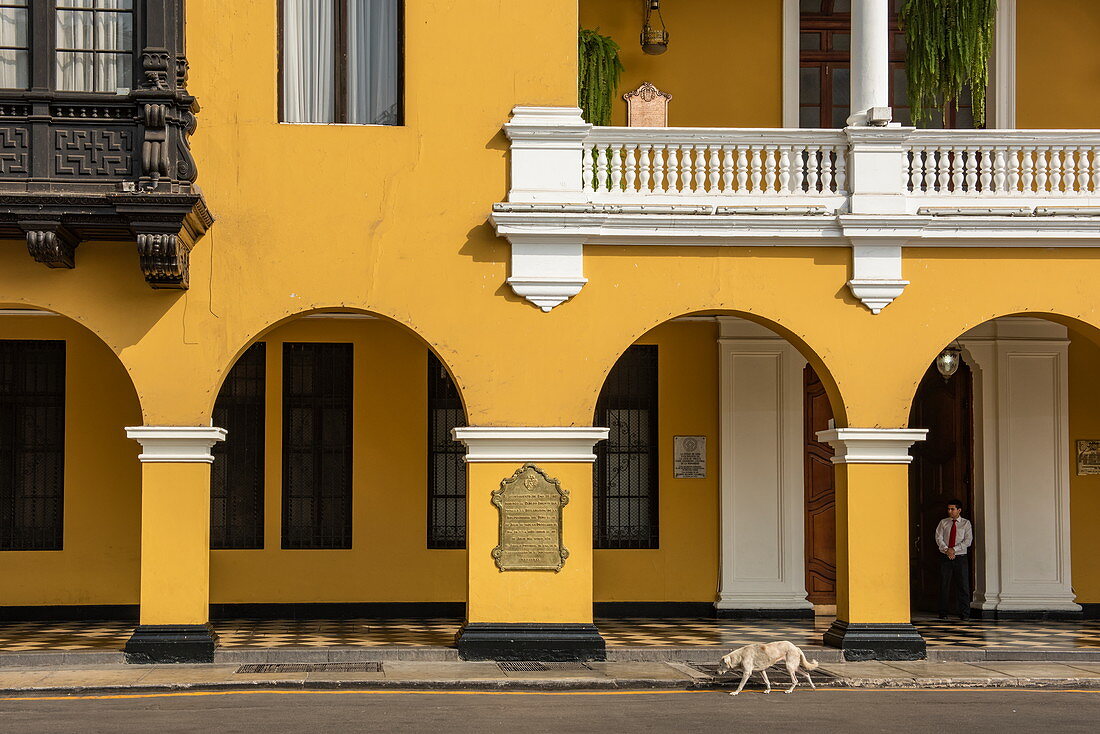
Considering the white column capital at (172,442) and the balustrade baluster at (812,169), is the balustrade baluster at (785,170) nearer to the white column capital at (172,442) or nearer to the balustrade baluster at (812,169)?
the balustrade baluster at (812,169)

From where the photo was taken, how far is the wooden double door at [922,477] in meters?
17.2

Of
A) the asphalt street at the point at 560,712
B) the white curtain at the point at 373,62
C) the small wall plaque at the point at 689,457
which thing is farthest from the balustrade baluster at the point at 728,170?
the asphalt street at the point at 560,712

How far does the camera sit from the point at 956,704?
11.6m

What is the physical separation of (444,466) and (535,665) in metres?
4.37

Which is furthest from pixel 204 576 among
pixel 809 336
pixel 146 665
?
pixel 809 336

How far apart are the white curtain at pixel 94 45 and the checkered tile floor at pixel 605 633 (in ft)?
17.2

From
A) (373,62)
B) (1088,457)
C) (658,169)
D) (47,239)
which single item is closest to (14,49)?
(47,239)

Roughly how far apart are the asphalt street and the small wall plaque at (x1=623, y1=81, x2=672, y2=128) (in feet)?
23.0

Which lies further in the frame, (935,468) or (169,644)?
(935,468)

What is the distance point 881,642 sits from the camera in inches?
540

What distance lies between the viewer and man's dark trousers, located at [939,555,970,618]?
16703mm

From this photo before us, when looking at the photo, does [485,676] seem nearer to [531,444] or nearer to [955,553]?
[531,444]

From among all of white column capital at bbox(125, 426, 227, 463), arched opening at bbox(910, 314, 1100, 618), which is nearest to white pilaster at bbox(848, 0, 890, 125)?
arched opening at bbox(910, 314, 1100, 618)

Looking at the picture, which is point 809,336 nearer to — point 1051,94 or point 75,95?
point 1051,94
